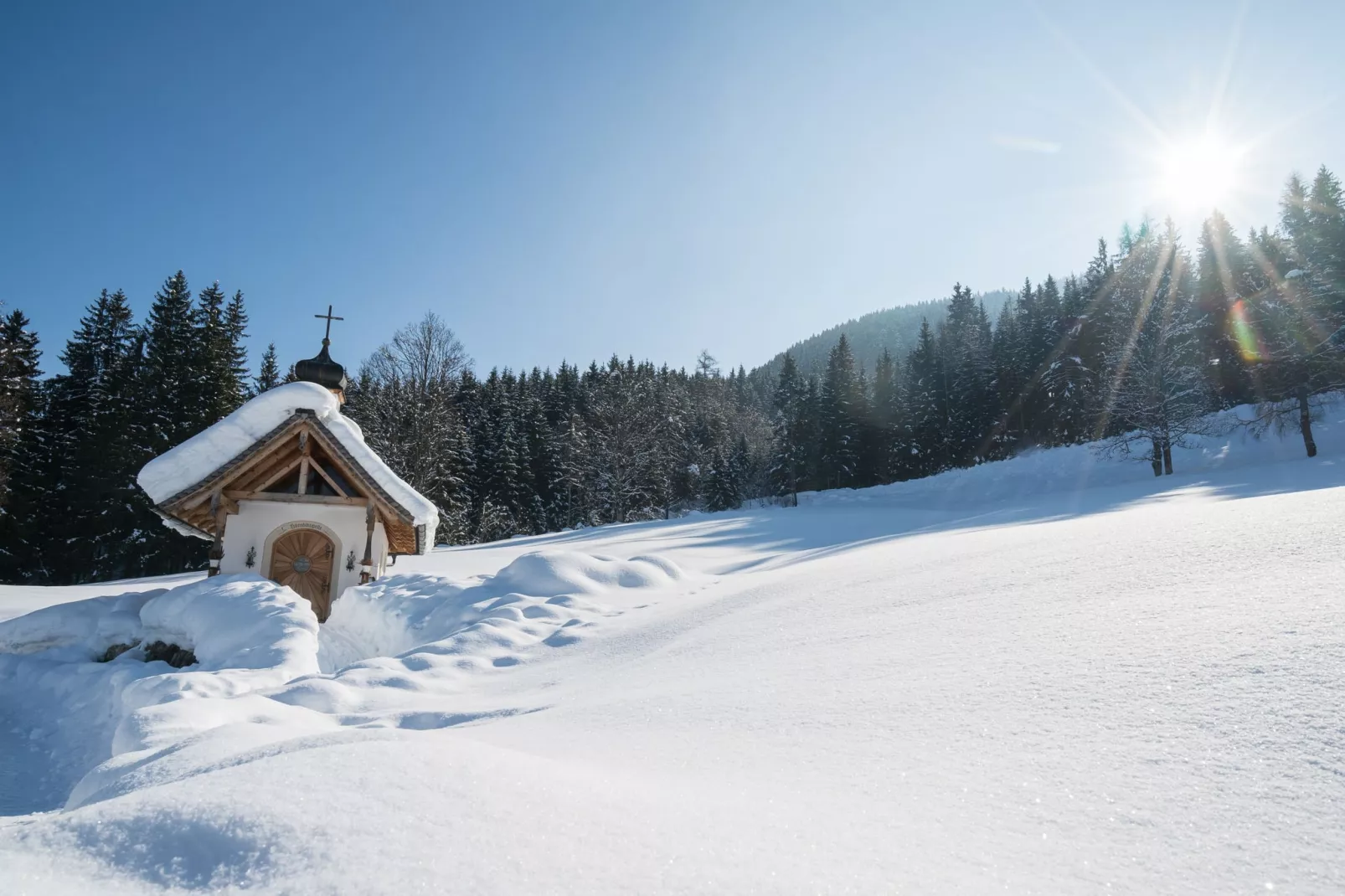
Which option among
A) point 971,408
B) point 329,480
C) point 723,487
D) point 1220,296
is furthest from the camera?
point 723,487

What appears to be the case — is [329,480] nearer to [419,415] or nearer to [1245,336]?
[419,415]

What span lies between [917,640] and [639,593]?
5.65 metres

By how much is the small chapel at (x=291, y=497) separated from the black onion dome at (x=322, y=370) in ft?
12.7

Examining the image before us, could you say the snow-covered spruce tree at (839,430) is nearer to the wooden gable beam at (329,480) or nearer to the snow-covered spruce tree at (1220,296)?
the snow-covered spruce tree at (1220,296)

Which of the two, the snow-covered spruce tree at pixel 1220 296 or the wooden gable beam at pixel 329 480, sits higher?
the snow-covered spruce tree at pixel 1220 296

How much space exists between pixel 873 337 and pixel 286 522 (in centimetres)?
15401

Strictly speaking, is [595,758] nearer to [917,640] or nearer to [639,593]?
[917,640]

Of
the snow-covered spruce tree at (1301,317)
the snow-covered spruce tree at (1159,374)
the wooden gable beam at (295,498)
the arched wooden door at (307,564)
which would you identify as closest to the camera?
the wooden gable beam at (295,498)

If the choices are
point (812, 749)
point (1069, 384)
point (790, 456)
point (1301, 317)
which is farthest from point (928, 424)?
point (812, 749)

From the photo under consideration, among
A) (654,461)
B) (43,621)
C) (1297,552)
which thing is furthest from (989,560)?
(654,461)

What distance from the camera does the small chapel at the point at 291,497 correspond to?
1053 centimetres

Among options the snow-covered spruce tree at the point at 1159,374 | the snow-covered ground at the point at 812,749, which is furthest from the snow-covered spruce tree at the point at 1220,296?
the snow-covered ground at the point at 812,749

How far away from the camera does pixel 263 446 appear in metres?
10.8

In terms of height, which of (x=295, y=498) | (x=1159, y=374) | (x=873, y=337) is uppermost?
(x=873, y=337)
